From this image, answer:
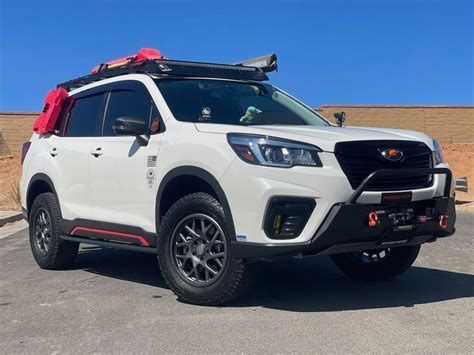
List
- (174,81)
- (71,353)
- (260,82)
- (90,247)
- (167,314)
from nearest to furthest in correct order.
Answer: (71,353) → (167,314) → (174,81) → (260,82) → (90,247)

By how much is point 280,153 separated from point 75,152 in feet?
9.30

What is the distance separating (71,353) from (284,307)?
1.79 meters

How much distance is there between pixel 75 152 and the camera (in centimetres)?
646

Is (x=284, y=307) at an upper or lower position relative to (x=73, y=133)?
lower

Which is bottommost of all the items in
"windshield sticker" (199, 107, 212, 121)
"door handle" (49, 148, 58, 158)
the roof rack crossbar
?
"door handle" (49, 148, 58, 158)

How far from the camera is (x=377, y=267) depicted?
6.02 metres

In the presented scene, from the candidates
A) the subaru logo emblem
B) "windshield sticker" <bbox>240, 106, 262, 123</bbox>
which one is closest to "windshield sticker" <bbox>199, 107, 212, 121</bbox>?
"windshield sticker" <bbox>240, 106, 262, 123</bbox>

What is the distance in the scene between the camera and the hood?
14.9 ft

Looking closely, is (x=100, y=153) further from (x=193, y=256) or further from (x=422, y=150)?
(x=422, y=150)

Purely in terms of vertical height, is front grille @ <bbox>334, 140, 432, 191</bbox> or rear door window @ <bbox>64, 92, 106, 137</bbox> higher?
rear door window @ <bbox>64, 92, 106, 137</bbox>

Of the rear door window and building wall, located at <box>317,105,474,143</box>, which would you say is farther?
building wall, located at <box>317,105,474,143</box>

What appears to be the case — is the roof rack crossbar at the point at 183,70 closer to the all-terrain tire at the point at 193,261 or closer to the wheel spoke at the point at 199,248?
the all-terrain tire at the point at 193,261

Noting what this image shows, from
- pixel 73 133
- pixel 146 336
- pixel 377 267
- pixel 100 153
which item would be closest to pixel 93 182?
pixel 100 153

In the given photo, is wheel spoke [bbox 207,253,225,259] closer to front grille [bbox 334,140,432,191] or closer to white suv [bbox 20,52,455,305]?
white suv [bbox 20,52,455,305]
